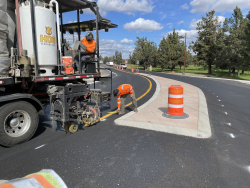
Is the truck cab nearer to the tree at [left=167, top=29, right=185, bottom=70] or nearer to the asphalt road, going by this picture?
the asphalt road

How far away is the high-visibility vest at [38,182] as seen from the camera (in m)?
1.41

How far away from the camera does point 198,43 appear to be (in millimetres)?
42875

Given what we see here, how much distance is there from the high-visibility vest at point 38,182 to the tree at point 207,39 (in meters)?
44.9

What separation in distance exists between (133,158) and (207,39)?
4431 cm

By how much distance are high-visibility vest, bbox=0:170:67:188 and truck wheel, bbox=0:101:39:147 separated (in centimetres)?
306

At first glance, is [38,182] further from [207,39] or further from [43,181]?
[207,39]

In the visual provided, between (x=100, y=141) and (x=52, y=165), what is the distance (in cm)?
138

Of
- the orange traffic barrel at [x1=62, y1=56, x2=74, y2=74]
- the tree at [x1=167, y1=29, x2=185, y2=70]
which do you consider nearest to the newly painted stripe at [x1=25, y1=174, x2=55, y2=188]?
the orange traffic barrel at [x1=62, y1=56, x2=74, y2=74]

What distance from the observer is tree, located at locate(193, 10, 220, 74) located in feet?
137

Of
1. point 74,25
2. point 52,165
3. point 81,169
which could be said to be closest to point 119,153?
point 81,169

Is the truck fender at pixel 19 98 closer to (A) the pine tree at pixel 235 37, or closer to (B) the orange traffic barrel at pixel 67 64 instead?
(B) the orange traffic barrel at pixel 67 64

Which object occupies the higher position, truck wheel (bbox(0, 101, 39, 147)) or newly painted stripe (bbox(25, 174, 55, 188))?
newly painted stripe (bbox(25, 174, 55, 188))

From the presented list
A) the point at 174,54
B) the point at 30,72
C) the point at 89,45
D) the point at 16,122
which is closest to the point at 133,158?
the point at 16,122

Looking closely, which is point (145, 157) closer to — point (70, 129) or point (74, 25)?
point (70, 129)
